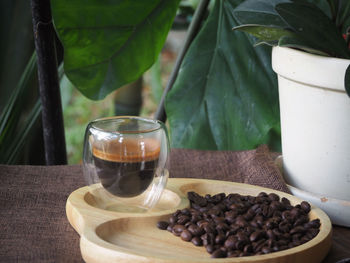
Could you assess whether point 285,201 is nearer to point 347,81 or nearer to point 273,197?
point 273,197

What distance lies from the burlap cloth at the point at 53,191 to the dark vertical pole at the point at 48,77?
0.09 meters

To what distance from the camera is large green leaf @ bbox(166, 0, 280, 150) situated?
1.42m

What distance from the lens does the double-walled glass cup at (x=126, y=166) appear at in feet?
3.11

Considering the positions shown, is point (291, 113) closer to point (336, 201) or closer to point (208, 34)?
point (336, 201)

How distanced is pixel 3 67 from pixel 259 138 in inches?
27.3

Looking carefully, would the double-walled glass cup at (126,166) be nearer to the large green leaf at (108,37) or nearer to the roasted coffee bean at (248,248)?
the roasted coffee bean at (248,248)

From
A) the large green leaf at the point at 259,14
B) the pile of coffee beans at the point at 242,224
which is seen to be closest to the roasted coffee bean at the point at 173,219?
the pile of coffee beans at the point at 242,224

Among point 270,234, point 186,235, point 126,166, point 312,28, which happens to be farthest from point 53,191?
point 312,28

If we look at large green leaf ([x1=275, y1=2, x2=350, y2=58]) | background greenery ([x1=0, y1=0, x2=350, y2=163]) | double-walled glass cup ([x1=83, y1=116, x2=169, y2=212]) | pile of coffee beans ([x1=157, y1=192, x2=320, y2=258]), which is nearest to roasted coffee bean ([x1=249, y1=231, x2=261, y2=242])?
pile of coffee beans ([x1=157, y1=192, x2=320, y2=258])

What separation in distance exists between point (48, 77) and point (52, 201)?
1.02ft

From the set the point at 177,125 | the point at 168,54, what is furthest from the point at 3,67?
the point at 168,54

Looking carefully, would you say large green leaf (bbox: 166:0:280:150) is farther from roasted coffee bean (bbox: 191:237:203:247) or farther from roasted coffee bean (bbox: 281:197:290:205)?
roasted coffee bean (bbox: 191:237:203:247)

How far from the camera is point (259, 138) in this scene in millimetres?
1404

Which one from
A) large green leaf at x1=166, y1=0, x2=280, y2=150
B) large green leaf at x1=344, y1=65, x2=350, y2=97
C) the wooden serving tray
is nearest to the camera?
the wooden serving tray
